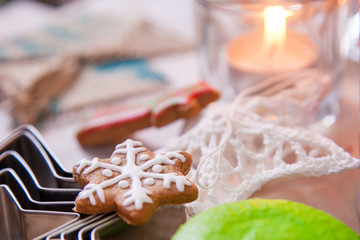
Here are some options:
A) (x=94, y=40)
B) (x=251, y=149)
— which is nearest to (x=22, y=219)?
(x=251, y=149)

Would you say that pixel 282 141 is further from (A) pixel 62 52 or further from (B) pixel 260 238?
(A) pixel 62 52

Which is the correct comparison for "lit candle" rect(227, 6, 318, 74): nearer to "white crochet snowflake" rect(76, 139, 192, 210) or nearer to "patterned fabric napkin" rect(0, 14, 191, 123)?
"patterned fabric napkin" rect(0, 14, 191, 123)

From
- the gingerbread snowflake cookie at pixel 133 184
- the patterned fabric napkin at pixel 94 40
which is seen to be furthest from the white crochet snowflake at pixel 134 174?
the patterned fabric napkin at pixel 94 40

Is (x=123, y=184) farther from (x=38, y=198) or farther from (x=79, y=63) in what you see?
(x=79, y=63)

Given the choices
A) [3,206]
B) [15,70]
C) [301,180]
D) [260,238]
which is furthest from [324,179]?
[15,70]

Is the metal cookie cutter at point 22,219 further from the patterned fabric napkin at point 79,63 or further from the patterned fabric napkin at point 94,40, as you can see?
the patterned fabric napkin at point 94,40

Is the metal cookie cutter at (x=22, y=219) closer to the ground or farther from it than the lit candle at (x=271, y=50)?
closer to the ground

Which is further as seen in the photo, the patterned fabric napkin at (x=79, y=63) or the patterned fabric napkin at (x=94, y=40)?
the patterned fabric napkin at (x=94, y=40)
